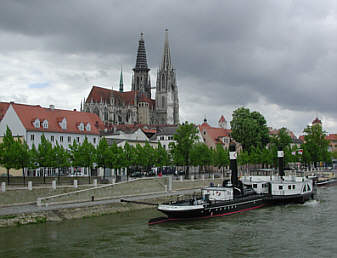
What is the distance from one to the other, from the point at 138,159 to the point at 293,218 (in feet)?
94.9

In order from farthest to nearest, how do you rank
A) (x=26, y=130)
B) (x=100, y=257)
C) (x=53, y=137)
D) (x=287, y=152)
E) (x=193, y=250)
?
(x=287, y=152)
(x=53, y=137)
(x=26, y=130)
(x=193, y=250)
(x=100, y=257)

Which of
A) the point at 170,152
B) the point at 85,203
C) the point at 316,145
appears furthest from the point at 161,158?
the point at 316,145

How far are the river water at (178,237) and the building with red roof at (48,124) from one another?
27.9 metres

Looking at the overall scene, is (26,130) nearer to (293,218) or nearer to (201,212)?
(201,212)

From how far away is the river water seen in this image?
27625mm

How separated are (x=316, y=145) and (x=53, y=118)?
71.5 m

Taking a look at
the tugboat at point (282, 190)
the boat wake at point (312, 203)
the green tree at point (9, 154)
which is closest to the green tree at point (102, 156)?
the green tree at point (9, 154)

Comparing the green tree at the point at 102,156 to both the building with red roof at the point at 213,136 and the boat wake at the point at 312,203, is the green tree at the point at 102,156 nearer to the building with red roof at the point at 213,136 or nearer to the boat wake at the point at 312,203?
the boat wake at the point at 312,203

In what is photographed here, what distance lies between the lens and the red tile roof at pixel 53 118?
6350 cm

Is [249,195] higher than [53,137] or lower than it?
lower

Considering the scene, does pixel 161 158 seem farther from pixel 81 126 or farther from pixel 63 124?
pixel 63 124

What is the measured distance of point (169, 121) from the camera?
19912cm

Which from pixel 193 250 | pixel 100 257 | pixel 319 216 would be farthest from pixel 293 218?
pixel 100 257

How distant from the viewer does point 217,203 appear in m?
41.4
